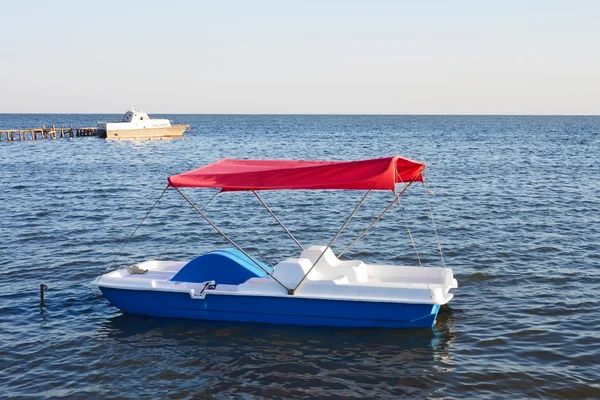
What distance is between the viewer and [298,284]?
1277 cm

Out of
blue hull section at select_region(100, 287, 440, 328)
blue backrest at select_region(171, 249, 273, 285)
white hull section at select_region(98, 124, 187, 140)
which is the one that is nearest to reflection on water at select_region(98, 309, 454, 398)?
blue hull section at select_region(100, 287, 440, 328)

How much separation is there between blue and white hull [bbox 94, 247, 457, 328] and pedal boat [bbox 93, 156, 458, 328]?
0.02 meters

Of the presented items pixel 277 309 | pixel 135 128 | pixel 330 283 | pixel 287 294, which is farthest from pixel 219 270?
pixel 135 128

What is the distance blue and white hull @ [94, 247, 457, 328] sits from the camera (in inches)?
492

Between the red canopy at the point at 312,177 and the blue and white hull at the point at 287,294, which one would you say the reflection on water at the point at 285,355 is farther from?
the red canopy at the point at 312,177

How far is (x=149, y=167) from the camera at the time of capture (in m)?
46.5

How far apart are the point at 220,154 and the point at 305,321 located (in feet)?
161

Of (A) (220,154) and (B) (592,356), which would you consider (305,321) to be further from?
(A) (220,154)

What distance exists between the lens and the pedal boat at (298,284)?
40.8 feet

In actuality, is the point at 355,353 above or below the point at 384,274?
below

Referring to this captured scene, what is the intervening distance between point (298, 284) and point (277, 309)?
693 millimetres

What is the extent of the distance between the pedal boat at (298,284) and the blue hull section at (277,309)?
0.02 meters

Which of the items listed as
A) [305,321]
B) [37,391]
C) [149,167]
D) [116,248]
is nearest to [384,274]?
[305,321]

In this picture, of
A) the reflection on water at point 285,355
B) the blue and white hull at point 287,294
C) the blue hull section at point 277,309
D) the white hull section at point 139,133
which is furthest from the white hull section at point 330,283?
the white hull section at point 139,133
